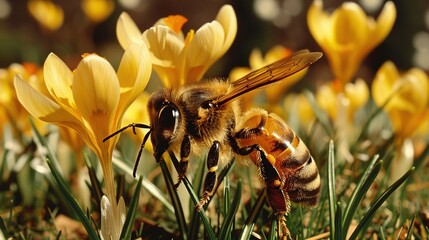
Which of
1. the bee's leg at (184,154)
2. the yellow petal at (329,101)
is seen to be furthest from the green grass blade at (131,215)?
the yellow petal at (329,101)

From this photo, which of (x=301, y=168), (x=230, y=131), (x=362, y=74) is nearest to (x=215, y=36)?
(x=230, y=131)

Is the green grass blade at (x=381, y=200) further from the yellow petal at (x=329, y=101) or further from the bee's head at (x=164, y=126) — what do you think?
the yellow petal at (x=329, y=101)

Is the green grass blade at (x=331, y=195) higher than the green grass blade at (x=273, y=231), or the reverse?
the green grass blade at (x=331, y=195)

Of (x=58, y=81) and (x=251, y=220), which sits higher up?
(x=58, y=81)

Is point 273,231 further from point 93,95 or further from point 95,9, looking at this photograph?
point 95,9

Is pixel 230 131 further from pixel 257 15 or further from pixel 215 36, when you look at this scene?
pixel 257 15

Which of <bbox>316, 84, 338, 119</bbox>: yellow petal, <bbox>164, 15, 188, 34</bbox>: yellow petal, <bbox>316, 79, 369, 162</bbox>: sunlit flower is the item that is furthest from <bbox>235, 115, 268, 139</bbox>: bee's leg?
<bbox>316, 84, 338, 119</bbox>: yellow petal

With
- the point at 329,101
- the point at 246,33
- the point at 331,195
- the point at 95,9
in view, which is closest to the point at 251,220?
the point at 331,195
